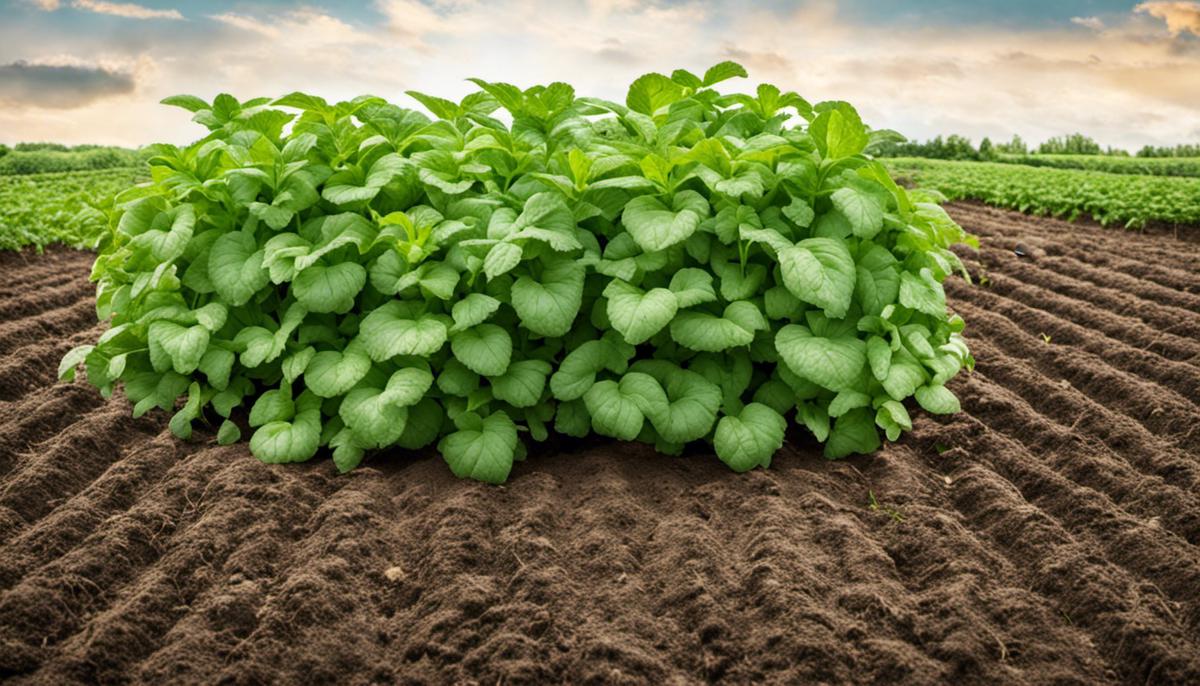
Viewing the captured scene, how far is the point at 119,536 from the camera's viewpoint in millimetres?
2895

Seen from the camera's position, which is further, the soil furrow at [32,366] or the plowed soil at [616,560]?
the soil furrow at [32,366]

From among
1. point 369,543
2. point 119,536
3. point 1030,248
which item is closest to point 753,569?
point 369,543

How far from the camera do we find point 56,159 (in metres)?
19.9

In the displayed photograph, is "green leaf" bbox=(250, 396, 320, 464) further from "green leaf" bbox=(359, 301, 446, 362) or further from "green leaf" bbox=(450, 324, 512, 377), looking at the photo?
"green leaf" bbox=(450, 324, 512, 377)

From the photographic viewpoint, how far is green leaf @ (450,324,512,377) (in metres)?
3.14

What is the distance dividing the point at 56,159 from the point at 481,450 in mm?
20707

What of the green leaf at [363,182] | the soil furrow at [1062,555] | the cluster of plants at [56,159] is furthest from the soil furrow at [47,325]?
the cluster of plants at [56,159]

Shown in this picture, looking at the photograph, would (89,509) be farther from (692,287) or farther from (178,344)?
(692,287)

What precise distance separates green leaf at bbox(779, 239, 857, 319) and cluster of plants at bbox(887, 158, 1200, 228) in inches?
309

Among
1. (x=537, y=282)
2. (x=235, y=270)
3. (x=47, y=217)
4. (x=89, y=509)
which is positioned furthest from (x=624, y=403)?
(x=47, y=217)

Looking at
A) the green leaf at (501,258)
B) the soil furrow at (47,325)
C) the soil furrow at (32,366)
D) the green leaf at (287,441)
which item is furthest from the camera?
the soil furrow at (47,325)

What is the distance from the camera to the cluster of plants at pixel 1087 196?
31.6ft

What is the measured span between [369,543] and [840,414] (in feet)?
5.69

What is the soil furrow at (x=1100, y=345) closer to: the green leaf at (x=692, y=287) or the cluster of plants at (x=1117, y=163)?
the green leaf at (x=692, y=287)
